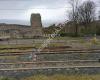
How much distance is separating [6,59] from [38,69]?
19.2ft

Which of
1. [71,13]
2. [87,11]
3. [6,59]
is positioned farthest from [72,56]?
[87,11]

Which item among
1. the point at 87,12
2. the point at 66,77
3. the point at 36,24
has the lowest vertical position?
the point at 66,77

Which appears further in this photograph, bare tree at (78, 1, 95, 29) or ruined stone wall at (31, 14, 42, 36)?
bare tree at (78, 1, 95, 29)

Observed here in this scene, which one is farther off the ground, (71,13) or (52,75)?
(71,13)

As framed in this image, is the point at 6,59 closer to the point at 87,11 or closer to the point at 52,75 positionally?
the point at 52,75

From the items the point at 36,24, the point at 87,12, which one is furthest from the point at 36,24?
the point at 87,12

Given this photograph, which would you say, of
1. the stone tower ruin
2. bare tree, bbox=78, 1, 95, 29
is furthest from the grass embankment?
bare tree, bbox=78, 1, 95, 29

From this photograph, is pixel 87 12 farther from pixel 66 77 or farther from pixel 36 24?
pixel 66 77

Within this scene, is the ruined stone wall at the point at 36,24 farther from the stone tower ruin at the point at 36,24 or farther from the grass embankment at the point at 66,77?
the grass embankment at the point at 66,77

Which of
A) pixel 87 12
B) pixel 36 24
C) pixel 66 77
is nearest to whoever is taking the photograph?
pixel 66 77

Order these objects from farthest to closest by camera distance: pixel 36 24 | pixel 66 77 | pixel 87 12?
pixel 87 12 → pixel 36 24 → pixel 66 77

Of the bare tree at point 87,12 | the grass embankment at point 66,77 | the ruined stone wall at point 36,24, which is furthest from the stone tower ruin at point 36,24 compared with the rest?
the grass embankment at point 66,77

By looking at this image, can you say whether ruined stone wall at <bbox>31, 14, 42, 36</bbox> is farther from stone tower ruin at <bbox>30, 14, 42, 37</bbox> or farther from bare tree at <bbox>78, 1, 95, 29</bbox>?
bare tree at <bbox>78, 1, 95, 29</bbox>

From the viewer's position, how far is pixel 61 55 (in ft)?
69.6
